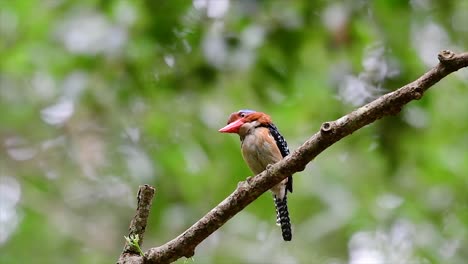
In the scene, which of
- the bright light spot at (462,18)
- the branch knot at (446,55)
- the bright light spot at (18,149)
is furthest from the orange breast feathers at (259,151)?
the bright light spot at (18,149)

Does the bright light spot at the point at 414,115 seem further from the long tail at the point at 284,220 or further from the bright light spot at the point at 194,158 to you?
the bright light spot at the point at 194,158

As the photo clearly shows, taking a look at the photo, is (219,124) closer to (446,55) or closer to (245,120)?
(245,120)

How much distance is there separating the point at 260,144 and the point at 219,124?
1.99 metres

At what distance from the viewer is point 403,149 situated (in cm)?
486

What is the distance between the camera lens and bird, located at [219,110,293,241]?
4.10 metres

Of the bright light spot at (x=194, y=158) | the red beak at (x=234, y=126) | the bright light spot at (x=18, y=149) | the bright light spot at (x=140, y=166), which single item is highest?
the bright light spot at (x=18, y=149)

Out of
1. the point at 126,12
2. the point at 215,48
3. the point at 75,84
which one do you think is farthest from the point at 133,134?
the point at 215,48

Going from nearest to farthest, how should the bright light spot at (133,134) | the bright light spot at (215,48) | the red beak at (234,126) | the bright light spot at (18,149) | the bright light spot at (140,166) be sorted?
the red beak at (234,126), the bright light spot at (215,48), the bright light spot at (140,166), the bright light spot at (133,134), the bright light spot at (18,149)

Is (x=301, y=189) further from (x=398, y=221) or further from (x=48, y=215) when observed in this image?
(x=48, y=215)

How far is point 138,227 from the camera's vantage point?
9.79ft

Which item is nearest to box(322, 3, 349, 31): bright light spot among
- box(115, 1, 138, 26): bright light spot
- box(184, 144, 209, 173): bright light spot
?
box(115, 1, 138, 26): bright light spot

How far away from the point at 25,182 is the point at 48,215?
16.7 inches

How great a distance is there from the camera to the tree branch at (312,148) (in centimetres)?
253

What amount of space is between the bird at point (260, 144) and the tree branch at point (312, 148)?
48.9 inches
